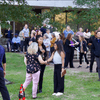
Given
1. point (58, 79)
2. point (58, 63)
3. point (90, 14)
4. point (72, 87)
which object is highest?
point (90, 14)

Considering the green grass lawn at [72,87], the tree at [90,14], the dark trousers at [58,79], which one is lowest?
the green grass lawn at [72,87]

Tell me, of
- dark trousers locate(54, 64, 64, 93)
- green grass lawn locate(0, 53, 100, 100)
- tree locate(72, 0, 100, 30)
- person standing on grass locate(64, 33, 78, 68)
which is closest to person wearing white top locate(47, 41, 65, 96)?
dark trousers locate(54, 64, 64, 93)

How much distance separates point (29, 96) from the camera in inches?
280

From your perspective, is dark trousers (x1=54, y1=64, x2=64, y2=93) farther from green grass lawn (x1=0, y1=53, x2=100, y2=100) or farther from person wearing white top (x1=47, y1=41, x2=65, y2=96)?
green grass lawn (x1=0, y1=53, x2=100, y2=100)

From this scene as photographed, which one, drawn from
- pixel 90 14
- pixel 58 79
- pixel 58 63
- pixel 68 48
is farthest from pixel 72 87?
pixel 90 14

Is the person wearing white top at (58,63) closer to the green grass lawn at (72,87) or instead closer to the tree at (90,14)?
the green grass lawn at (72,87)

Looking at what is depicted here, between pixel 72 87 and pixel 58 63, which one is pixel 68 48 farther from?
pixel 58 63

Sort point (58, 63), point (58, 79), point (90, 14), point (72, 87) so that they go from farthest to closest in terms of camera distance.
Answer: point (90, 14)
point (72, 87)
point (58, 79)
point (58, 63)

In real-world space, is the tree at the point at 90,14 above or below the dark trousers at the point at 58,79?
above

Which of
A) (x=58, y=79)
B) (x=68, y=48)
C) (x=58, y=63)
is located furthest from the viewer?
(x=68, y=48)

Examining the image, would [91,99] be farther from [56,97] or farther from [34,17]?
[34,17]

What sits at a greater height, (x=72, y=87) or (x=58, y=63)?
(x=58, y=63)

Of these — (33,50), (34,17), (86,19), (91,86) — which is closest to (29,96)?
(33,50)

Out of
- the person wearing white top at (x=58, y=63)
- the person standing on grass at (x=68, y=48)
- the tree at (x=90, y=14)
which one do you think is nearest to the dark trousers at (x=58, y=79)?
the person wearing white top at (x=58, y=63)
